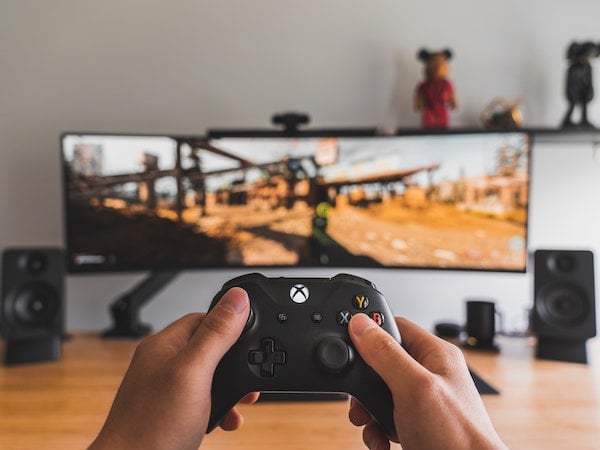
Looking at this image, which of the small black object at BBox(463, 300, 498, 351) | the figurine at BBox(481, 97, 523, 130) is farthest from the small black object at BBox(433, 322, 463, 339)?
the figurine at BBox(481, 97, 523, 130)

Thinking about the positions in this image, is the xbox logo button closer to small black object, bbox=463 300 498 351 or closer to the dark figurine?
small black object, bbox=463 300 498 351

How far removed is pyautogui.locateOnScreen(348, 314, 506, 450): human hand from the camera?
444 millimetres

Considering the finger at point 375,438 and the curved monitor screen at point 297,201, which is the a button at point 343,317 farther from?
the curved monitor screen at point 297,201

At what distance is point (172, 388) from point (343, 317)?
19 centimetres

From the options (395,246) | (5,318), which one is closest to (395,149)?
(395,246)

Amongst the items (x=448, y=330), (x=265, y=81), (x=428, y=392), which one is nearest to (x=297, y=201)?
(x=265, y=81)

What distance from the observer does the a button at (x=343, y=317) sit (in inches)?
20.6

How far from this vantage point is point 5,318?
38.8 inches

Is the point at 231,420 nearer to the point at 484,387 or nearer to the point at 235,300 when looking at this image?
the point at 235,300

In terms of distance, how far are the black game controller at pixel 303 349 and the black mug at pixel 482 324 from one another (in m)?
0.63

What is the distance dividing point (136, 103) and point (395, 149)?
658mm

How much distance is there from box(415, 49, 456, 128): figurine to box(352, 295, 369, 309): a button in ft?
2.64

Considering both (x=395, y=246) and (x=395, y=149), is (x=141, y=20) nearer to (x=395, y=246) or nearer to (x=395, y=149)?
(x=395, y=149)

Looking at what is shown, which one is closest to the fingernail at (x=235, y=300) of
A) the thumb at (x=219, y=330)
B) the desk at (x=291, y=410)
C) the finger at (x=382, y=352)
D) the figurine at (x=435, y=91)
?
the thumb at (x=219, y=330)
